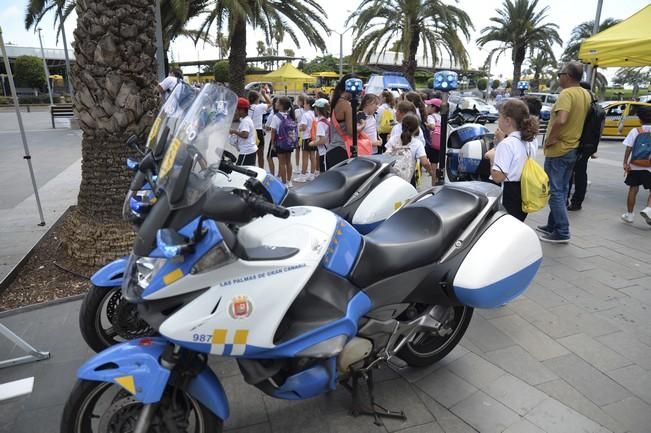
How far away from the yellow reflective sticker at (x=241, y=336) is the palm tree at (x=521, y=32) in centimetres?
3169

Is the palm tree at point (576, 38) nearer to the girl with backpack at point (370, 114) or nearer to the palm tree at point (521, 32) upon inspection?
the palm tree at point (521, 32)

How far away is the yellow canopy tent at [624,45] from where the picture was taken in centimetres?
706

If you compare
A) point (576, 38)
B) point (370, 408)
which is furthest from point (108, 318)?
point (576, 38)

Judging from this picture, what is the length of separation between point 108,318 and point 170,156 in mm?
1947

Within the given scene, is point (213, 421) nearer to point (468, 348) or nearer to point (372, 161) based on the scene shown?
point (468, 348)

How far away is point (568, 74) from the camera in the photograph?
17.2ft

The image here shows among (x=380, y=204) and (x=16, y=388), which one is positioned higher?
(x=380, y=204)

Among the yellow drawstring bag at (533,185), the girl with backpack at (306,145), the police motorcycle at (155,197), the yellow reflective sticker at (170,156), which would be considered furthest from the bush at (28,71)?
the yellow reflective sticker at (170,156)

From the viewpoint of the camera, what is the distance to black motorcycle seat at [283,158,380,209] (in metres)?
4.07

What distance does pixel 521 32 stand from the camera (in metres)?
28.8

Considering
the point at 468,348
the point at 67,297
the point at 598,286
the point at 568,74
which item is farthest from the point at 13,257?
the point at 568,74

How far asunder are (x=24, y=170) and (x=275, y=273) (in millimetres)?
10396

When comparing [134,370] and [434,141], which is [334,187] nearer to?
[134,370]

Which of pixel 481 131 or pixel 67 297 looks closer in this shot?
pixel 67 297
